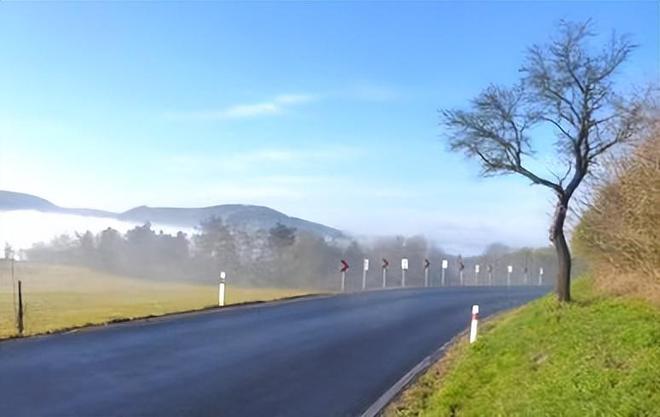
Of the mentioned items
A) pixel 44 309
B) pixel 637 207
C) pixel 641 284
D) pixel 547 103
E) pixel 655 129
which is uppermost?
pixel 547 103

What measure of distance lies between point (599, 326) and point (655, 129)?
416 centimetres

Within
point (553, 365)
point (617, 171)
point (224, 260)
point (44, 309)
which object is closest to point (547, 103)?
point (617, 171)

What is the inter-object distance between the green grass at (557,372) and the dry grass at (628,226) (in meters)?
0.91

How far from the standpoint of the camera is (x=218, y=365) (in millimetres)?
11648

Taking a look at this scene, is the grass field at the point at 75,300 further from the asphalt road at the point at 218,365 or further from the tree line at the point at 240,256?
the tree line at the point at 240,256

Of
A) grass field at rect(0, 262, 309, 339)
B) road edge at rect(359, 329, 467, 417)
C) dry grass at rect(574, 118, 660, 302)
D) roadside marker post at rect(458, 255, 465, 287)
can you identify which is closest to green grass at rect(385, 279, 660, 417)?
road edge at rect(359, 329, 467, 417)

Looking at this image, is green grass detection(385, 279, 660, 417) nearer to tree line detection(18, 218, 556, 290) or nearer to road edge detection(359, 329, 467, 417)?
road edge detection(359, 329, 467, 417)

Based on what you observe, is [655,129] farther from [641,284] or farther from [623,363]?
[623,363]

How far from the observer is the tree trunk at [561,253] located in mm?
18047

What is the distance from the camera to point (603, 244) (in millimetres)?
17297

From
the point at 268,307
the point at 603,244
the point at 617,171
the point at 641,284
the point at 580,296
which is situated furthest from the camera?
the point at 268,307

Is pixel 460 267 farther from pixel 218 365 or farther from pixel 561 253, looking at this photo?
pixel 218 365

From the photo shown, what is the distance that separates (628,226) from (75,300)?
17.8 m

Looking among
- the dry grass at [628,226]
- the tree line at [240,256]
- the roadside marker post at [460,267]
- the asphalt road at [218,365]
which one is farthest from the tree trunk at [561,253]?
the roadside marker post at [460,267]
